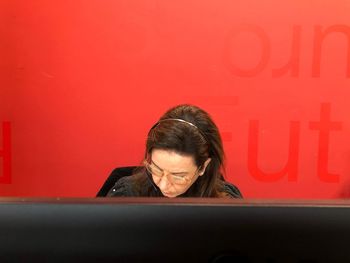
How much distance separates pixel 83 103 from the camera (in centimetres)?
242

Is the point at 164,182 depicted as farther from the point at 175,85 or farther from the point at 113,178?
the point at 175,85

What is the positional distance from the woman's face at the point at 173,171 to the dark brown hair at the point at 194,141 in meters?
0.02

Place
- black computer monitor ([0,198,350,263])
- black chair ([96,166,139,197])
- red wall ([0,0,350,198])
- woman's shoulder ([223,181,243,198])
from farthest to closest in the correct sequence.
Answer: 1. red wall ([0,0,350,198])
2. black chair ([96,166,139,197])
3. woman's shoulder ([223,181,243,198])
4. black computer monitor ([0,198,350,263])

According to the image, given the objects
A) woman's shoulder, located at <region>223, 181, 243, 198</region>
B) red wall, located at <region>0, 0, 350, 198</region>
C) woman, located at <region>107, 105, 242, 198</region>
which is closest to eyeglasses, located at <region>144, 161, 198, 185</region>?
woman, located at <region>107, 105, 242, 198</region>

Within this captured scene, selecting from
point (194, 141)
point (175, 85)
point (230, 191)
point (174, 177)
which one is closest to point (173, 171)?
point (174, 177)

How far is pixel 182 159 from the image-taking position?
1.60 m

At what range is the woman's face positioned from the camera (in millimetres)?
1594

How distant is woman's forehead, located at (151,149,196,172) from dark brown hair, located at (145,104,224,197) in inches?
0.5

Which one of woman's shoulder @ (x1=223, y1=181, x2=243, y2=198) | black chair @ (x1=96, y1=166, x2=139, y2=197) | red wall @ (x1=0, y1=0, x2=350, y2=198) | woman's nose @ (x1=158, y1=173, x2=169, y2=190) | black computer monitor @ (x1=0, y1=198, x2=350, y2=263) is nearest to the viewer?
black computer monitor @ (x1=0, y1=198, x2=350, y2=263)

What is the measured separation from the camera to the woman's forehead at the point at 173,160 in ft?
5.23

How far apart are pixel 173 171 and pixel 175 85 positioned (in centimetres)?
89

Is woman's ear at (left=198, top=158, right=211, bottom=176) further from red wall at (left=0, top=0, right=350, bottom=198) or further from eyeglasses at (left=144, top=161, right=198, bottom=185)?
red wall at (left=0, top=0, right=350, bottom=198)

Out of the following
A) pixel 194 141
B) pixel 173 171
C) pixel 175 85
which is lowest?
pixel 173 171

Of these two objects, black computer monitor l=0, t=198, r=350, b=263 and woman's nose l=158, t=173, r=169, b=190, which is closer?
black computer monitor l=0, t=198, r=350, b=263
